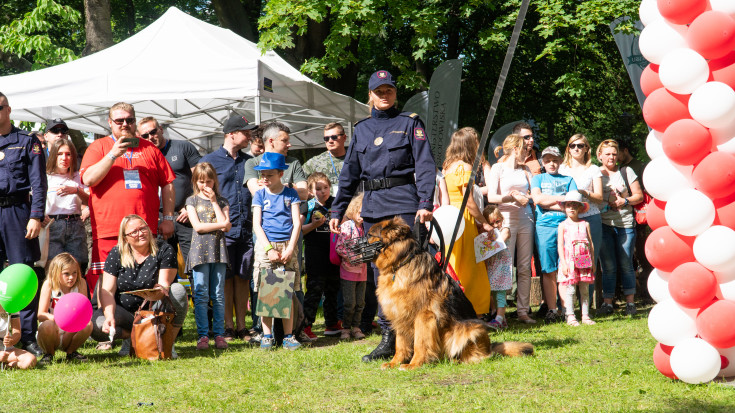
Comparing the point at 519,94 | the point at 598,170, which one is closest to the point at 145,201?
the point at 598,170

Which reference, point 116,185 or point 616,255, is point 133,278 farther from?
point 616,255

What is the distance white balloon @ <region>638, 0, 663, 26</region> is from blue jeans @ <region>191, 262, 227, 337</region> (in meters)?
4.22

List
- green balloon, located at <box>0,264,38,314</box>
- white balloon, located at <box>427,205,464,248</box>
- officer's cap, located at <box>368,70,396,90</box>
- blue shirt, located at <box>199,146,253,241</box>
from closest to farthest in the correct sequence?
green balloon, located at <box>0,264,38,314</box> → officer's cap, located at <box>368,70,396,90</box> → white balloon, located at <box>427,205,464,248</box> → blue shirt, located at <box>199,146,253,241</box>

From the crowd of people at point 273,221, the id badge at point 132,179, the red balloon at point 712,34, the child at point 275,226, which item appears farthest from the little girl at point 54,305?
the red balloon at point 712,34

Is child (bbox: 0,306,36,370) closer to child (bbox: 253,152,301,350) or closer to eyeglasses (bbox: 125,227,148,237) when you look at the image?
eyeglasses (bbox: 125,227,148,237)

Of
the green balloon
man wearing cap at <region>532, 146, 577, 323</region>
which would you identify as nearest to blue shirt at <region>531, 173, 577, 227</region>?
man wearing cap at <region>532, 146, 577, 323</region>

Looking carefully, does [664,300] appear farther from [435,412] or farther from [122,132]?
[122,132]

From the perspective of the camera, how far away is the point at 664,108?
14.5ft

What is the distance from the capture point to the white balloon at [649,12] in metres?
4.58

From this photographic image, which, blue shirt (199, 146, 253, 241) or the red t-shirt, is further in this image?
blue shirt (199, 146, 253, 241)

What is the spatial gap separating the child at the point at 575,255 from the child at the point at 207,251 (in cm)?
362

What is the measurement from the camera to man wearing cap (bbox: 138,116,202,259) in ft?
24.6

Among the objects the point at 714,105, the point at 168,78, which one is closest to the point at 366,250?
the point at 714,105

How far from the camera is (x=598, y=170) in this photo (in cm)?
841
